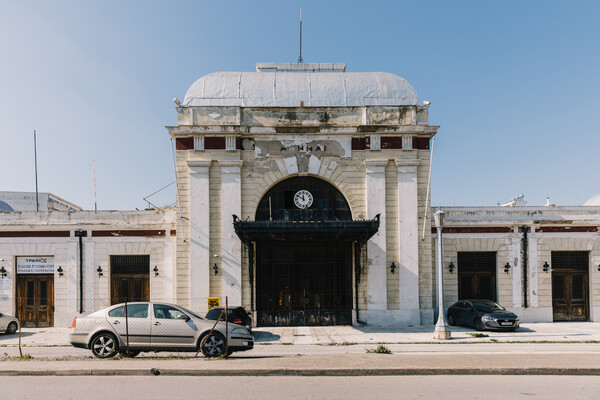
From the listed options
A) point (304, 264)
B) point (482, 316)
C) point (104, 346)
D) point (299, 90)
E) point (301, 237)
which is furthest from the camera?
point (299, 90)

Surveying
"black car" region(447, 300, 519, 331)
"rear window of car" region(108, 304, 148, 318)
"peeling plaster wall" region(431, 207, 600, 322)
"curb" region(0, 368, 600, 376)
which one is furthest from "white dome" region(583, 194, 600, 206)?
"rear window of car" region(108, 304, 148, 318)

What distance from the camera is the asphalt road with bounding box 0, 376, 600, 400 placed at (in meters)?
8.70

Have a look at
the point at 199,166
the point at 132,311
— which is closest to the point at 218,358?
the point at 132,311

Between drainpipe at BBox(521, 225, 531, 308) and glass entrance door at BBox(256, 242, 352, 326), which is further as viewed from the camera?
drainpipe at BBox(521, 225, 531, 308)

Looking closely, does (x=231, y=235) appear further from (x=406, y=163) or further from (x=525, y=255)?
(x=525, y=255)

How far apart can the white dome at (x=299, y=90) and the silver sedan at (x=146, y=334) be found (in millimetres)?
12499

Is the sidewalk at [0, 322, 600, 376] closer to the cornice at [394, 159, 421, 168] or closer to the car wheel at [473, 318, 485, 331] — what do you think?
the car wheel at [473, 318, 485, 331]

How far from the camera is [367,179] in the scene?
69.3 feet

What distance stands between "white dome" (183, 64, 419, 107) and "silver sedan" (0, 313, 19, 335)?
472 inches

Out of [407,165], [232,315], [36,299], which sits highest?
[407,165]

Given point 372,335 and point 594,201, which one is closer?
point 372,335

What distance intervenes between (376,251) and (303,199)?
4058mm

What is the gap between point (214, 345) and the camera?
12445 millimetres

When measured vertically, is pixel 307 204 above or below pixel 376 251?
above
